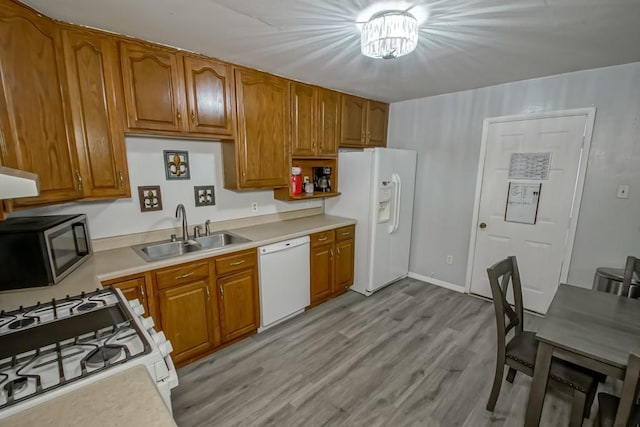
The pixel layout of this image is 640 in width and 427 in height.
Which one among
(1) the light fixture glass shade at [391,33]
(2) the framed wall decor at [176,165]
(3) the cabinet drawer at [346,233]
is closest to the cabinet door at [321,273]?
(3) the cabinet drawer at [346,233]

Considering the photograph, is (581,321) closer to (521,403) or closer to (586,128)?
(521,403)

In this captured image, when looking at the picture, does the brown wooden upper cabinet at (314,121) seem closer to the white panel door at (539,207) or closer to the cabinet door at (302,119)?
the cabinet door at (302,119)

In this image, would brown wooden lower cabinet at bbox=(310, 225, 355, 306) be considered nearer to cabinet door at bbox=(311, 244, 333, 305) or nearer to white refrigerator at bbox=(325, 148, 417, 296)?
cabinet door at bbox=(311, 244, 333, 305)

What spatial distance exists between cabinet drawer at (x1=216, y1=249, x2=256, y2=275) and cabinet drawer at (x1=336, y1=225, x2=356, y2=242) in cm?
104

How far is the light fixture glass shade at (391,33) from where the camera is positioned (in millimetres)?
1502

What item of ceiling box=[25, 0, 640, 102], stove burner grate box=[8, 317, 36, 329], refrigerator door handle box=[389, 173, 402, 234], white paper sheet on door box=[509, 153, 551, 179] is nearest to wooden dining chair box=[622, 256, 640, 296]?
white paper sheet on door box=[509, 153, 551, 179]

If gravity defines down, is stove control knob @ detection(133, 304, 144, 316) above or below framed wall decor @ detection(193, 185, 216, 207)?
below

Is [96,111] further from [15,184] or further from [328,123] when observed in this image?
[328,123]

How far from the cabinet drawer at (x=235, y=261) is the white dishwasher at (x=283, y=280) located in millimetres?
90

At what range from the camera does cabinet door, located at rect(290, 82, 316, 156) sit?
2770 millimetres

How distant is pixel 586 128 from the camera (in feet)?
8.08

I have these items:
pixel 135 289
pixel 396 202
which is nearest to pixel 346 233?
pixel 396 202

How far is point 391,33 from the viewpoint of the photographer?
1.52 metres

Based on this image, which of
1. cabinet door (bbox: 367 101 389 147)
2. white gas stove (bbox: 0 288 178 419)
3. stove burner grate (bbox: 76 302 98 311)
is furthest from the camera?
cabinet door (bbox: 367 101 389 147)
